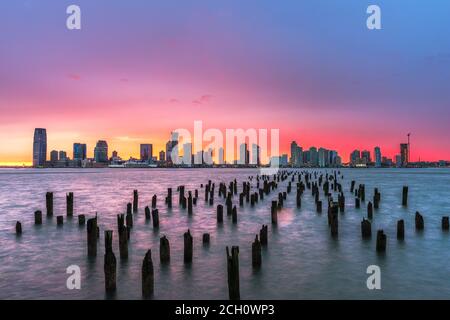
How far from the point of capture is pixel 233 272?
973 cm

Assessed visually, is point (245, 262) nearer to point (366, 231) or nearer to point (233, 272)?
point (233, 272)

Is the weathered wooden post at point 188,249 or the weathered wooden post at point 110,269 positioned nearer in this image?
the weathered wooden post at point 110,269

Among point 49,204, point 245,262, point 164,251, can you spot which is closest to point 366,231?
point 245,262

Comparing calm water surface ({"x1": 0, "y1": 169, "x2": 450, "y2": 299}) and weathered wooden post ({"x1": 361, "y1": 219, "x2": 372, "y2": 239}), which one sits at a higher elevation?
weathered wooden post ({"x1": 361, "y1": 219, "x2": 372, "y2": 239})

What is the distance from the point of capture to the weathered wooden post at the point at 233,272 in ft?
31.1

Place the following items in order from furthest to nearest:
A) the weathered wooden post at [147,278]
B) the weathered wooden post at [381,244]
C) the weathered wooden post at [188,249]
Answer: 1. the weathered wooden post at [381,244]
2. the weathered wooden post at [188,249]
3. the weathered wooden post at [147,278]

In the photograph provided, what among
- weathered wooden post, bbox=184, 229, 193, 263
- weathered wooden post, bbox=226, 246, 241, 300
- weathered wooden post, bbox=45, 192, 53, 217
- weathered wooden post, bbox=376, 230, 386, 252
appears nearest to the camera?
weathered wooden post, bbox=226, 246, 241, 300

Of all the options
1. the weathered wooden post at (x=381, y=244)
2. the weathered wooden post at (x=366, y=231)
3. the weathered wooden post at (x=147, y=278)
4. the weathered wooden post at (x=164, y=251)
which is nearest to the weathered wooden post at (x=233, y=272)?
the weathered wooden post at (x=147, y=278)

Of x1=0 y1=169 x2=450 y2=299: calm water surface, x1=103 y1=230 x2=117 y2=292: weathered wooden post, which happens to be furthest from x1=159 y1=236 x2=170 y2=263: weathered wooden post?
x1=103 y1=230 x2=117 y2=292: weathered wooden post

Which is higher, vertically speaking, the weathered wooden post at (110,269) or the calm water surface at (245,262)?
the weathered wooden post at (110,269)

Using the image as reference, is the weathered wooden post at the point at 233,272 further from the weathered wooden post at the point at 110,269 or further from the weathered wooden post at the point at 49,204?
the weathered wooden post at the point at 49,204

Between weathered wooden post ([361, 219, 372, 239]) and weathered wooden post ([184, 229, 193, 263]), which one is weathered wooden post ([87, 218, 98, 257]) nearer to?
weathered wooden post ([184, 229, 193, 263])

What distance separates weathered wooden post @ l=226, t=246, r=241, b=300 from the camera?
9.48 meters

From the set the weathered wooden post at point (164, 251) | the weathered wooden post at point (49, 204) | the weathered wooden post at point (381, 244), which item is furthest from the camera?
the weathered wooden post at point (49, 204)
